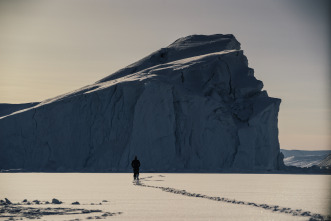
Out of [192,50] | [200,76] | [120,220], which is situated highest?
[192,50]

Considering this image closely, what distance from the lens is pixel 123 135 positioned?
32.4 metres

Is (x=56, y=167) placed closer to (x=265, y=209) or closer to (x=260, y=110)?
(x=260, y=110)

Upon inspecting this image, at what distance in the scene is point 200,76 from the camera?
33688mm

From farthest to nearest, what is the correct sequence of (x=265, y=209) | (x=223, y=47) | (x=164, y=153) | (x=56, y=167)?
(x=223, y=47)
(x=56, y=167)
(x=164, y=153)
(x=265, y=209)

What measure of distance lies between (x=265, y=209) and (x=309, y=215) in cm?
102

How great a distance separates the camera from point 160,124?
3119 centimetres

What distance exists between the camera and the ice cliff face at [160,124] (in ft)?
102

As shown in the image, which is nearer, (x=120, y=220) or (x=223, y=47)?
(x=120, y=220)

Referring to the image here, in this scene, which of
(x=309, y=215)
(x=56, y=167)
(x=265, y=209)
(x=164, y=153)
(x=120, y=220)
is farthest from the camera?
(x=56, y=167)

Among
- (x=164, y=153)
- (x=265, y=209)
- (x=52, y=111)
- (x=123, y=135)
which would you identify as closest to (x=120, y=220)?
(x=265, y=209)

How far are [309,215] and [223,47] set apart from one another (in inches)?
1223

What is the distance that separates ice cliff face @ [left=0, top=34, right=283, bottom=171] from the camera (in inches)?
1219

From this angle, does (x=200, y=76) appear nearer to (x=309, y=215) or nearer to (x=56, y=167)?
(x=56, y=167)

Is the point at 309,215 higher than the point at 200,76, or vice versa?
the point at 200,76
